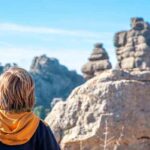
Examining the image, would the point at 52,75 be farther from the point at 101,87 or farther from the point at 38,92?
the point at 101,87

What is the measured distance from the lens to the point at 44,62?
78.6 meters

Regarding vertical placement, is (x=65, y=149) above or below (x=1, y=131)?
below

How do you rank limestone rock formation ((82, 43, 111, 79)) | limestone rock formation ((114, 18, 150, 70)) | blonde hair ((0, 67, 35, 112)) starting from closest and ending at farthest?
blonde hair ((0, 67, 35, 112))
limestone rock formation ((82, 43, 111, 79))
limestone rock formation ((114, 18, 150, 70))

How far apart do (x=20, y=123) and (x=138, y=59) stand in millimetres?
47227

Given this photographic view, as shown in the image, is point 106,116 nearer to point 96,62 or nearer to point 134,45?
point 96,62

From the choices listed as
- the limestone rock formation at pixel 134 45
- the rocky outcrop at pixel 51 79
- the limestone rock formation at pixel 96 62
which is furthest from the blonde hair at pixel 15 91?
the rocky outcrop at pixel 51 79

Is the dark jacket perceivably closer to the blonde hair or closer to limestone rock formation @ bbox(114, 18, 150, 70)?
the blonde hair

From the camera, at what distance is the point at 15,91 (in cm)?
313

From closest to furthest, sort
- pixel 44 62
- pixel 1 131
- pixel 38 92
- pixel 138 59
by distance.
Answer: pixel 1 131 < pixel 138 59 < pixel 38 92 < pixel 44 62

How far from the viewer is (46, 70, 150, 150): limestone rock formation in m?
6.46

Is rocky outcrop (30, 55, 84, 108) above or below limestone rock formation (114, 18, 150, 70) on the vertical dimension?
below

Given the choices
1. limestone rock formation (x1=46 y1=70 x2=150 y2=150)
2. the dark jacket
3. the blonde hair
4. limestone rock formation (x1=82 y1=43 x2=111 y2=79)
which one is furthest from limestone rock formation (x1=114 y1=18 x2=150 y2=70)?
the blonde hair

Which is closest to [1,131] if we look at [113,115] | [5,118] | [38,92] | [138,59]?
[5,118]

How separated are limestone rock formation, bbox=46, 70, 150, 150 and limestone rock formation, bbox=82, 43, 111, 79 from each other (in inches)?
1508
